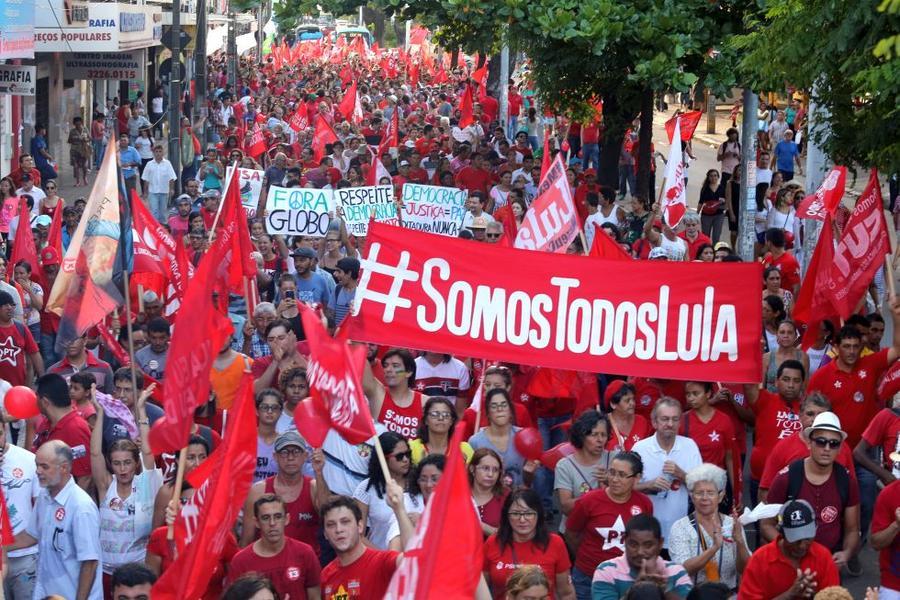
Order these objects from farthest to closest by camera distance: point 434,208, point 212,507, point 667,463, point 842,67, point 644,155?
point 644,155 < point 434,208 < point 842,67 < point 667,463 < point 212,507

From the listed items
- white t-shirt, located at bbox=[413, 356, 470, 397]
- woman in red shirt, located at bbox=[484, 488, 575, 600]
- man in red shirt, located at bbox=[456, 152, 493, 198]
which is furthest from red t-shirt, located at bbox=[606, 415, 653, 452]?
man in red shirt, located at bbox=[456, 152, 493, 198]

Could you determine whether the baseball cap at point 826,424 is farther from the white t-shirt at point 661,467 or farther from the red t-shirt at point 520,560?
the red t-shirt at point 520,560

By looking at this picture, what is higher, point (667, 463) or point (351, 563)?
point (667, 463)

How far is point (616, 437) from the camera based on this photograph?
8.98 m

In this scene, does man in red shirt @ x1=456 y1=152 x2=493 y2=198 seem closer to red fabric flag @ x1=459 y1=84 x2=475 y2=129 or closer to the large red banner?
red fabric flag @ x1=459 y1=84 x2=475 y2=129

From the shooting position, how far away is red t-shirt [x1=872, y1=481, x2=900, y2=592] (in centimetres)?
753

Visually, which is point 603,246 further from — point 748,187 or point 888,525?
point 748,187

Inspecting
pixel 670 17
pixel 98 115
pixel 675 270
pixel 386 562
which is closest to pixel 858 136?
pixel 675 270

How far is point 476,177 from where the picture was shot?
20.9 meters

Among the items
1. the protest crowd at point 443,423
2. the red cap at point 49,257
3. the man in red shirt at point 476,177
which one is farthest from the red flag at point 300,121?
the protest crowd at point 443,423

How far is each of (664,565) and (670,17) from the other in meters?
10.8

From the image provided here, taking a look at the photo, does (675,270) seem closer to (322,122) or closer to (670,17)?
(670,17)

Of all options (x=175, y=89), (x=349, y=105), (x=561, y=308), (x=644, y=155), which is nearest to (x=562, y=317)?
(x=561, y=308)

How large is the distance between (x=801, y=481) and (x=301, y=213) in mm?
7914
